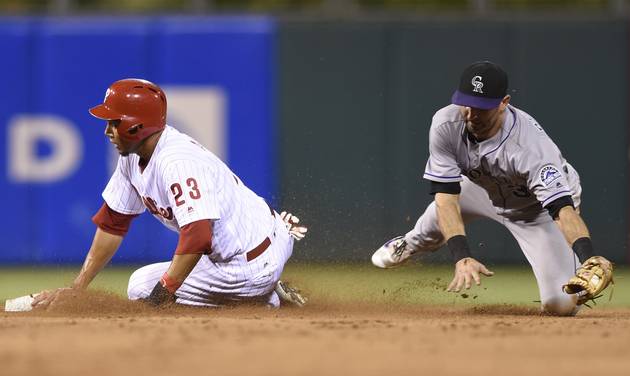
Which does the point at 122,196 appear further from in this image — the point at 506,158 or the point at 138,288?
the point at 506,158

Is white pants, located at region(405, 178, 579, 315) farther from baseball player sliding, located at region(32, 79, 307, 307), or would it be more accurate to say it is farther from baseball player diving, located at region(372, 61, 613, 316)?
baseball player sliding, located at region(32, 79, 307, 307)

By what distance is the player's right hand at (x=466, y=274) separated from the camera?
17.6ft

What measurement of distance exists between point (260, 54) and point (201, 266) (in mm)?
4602

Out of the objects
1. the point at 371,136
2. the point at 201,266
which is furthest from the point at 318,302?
the point at 371,136

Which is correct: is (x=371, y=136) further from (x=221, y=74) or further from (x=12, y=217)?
(x=12, y=217)

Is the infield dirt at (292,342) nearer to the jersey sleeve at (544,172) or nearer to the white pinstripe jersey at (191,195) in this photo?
the white pinstripe jersey at (191,195)

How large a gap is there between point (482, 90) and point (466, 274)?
0.97 m

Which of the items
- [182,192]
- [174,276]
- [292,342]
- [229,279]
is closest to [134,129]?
[182,192]

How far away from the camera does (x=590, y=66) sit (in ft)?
33.1

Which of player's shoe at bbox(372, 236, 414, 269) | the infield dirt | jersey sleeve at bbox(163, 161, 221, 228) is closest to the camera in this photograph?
the infield dirt

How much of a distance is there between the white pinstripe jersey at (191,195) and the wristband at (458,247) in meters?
0.97

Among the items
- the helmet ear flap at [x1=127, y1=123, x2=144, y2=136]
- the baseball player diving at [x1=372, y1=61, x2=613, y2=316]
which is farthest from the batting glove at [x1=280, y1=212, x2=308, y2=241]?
the helmet ear flap at [x1=127, y1=123, x2=144, y2=136]

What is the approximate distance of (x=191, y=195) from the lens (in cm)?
548

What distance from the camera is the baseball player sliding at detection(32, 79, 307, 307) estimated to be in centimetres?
550
